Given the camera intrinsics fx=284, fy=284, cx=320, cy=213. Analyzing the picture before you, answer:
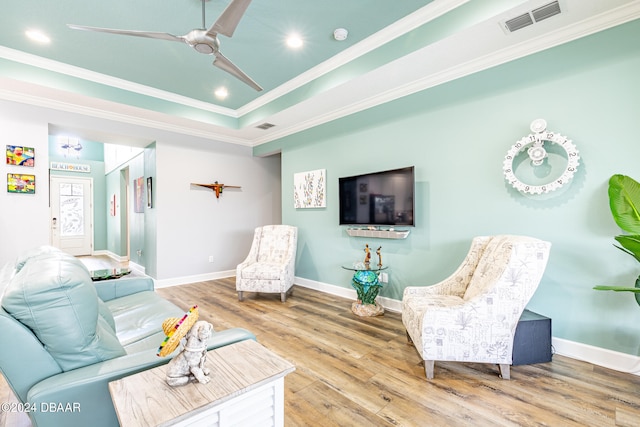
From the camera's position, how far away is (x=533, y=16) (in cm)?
213

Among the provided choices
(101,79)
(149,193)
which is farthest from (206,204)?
(101,79)

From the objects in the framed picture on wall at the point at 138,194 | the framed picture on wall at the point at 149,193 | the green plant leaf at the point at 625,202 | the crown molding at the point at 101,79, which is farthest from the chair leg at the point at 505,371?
the framed picture on wall at the point at 138,194

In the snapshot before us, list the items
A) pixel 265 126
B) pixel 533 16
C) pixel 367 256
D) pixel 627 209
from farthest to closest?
pixel 265 126 → pixel 367 256 → pixel 533 16 → pixel 627 209

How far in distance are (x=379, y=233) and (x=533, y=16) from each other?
237 cm

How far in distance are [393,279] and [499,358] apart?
5.04ft

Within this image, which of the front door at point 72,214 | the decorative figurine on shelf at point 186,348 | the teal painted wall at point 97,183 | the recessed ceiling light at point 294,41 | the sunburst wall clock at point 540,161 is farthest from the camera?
the teal painted wall at point 97,183

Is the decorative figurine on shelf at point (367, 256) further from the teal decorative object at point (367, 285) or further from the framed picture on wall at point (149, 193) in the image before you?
the framed picture on wall at point (149, 193)

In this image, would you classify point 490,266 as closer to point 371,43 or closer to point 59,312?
point 371,43

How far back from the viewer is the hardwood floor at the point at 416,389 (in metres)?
1.66

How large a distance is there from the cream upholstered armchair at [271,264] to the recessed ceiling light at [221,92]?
2.09 metres

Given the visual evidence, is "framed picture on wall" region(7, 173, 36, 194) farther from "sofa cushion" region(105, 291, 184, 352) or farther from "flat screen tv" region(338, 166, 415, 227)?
"flat screen tv" region(338, 166, 415, 227)

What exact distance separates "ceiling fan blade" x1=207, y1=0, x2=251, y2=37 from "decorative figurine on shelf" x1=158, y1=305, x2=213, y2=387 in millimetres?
1931

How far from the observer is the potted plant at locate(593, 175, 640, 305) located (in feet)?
5.98

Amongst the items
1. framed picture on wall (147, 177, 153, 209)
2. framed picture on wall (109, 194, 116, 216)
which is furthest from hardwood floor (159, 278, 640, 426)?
framed picture on wall (109, 194, 116, 216)
